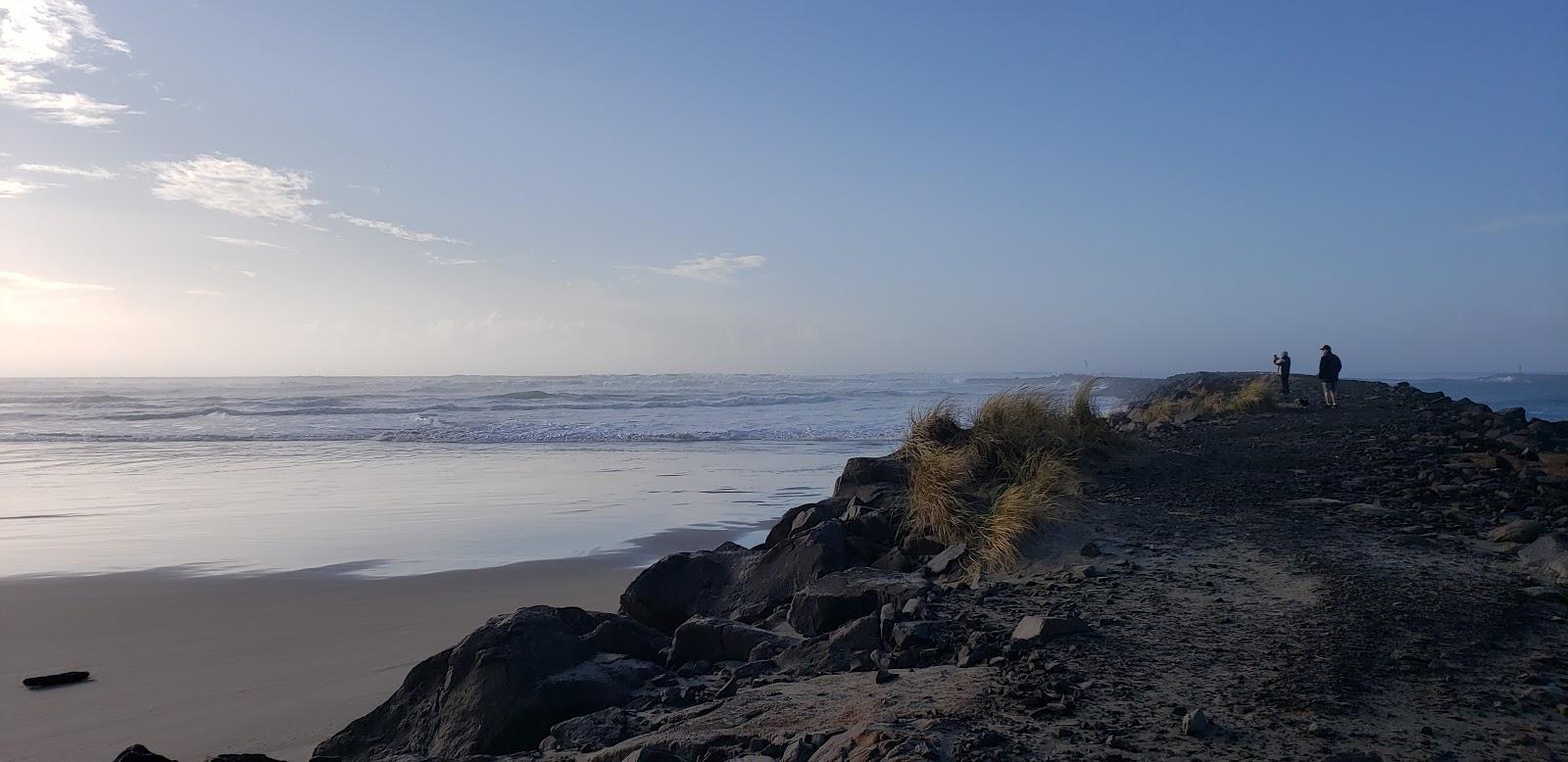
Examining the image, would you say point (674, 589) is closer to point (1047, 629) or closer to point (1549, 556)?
point (1047, 629)

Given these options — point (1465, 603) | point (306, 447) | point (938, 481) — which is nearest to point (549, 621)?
point (938, 481)

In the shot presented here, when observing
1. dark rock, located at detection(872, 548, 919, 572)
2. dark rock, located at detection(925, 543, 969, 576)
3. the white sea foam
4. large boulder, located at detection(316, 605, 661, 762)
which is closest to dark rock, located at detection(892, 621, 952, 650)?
large boulder, located at detection(316, 605, 661, 762)

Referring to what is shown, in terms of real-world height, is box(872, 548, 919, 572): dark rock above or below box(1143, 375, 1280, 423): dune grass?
below

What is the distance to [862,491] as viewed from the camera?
9086 mm

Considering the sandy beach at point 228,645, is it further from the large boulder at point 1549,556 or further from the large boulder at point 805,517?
the large boulder at point 1549,556

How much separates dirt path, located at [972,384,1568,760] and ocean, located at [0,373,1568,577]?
5.07m

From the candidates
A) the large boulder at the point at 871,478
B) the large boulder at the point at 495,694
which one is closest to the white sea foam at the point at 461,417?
the large boulder at the point at 871,478

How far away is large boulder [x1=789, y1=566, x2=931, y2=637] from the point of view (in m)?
5.57

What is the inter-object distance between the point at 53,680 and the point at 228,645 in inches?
41.1

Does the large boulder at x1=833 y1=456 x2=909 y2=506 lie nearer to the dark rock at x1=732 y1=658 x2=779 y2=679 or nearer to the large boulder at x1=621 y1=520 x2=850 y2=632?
the large boulder at x1=621 y1=520 x2=850 y2=632

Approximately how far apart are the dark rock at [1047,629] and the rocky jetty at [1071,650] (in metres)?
0.01

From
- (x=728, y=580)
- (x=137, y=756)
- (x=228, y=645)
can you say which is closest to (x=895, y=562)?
(x=728, y=580)

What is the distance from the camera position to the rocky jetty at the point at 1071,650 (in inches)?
136

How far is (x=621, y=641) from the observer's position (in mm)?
5289
